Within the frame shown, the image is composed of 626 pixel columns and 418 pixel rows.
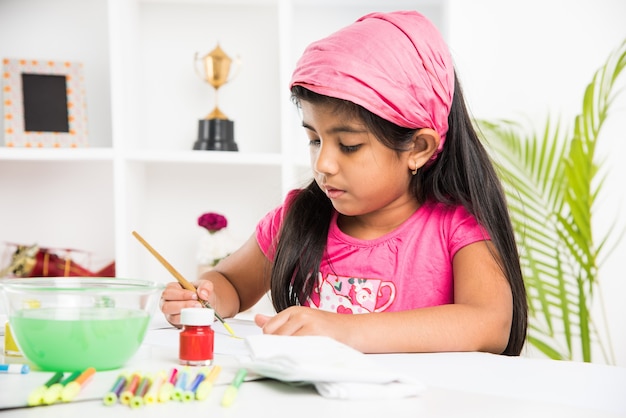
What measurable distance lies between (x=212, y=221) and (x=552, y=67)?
1236 millimetres

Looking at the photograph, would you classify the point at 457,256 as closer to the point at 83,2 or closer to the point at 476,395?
the point at 476,395

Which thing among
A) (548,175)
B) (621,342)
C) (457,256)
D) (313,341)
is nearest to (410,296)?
(457,256)

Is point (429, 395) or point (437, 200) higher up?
point (437, 200)

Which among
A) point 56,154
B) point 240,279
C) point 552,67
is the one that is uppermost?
point 552,67

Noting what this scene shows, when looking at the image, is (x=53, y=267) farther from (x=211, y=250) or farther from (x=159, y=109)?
(x=159, y=109)

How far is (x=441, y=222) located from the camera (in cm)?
146

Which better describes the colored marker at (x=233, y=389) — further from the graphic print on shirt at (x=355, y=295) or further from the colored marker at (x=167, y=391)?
the graphic print on shirt at (x=355, y=295)

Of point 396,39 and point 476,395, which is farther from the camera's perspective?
point 396,39

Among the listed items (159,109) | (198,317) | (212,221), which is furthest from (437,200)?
(159,109)

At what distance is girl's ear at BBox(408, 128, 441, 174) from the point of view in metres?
1.41

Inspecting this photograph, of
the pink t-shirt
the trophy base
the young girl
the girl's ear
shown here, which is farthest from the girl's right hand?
the trophy base

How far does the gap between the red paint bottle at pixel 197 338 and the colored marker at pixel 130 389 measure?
127mm

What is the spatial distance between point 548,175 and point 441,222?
46.2 inches

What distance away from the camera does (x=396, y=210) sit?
4.99 ft
